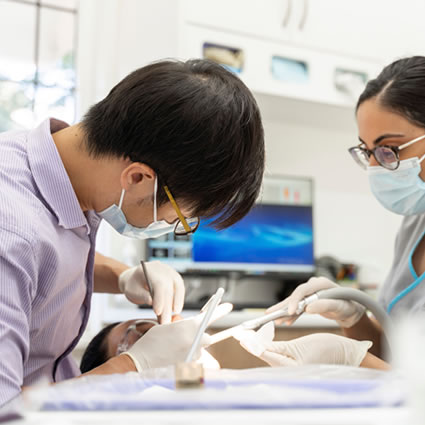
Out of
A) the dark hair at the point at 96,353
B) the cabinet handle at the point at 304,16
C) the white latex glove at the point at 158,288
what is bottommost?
the dark hair at the point at 96,353

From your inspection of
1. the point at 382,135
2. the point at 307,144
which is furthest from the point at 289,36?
the point at 382,135

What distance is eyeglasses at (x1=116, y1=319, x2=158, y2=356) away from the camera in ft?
4.19

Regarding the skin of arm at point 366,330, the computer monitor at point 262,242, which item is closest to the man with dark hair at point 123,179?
the skin of arm at point 366,330

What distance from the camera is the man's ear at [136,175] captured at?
102cm

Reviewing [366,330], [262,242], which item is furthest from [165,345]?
[262,242]

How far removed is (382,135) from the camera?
4.83 feet

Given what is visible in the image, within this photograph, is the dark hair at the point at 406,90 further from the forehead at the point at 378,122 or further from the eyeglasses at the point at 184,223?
the eyeglasses at the point at 184,223

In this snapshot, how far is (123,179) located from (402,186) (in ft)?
3.10

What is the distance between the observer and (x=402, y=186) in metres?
1.56

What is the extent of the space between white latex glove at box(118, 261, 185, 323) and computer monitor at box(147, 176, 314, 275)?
140 cm

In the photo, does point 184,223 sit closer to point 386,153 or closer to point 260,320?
point 260,320

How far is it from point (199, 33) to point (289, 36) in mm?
581

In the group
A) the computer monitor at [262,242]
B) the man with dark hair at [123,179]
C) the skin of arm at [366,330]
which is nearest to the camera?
the man with dark hair at [123,179]

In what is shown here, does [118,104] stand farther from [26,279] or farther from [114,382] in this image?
[114,382]
